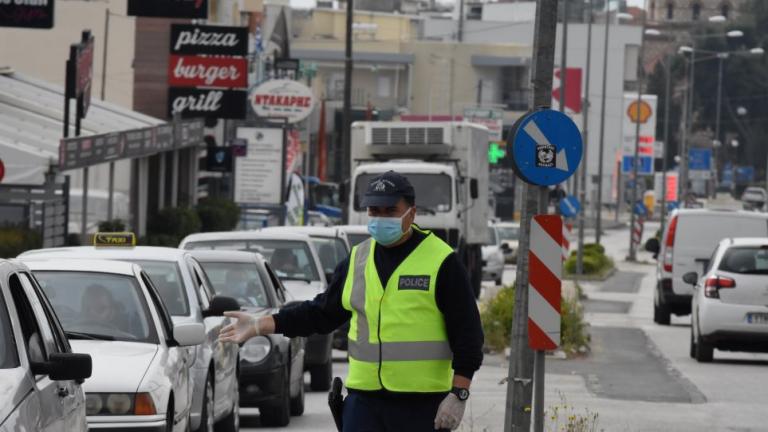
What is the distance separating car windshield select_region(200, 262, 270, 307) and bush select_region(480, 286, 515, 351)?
9007 millimetres

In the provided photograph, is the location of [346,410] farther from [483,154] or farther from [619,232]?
[619,232]

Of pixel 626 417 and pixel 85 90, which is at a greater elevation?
pixel 85 90

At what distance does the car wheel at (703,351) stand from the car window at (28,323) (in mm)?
16656

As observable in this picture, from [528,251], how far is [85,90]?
67.7 feet

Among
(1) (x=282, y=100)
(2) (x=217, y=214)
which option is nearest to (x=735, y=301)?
(2) (x=217, y=214)

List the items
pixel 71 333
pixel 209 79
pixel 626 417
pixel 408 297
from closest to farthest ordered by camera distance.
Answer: pixel 408 297
pixel 71 333
pixel 626 417
pixel 209 79

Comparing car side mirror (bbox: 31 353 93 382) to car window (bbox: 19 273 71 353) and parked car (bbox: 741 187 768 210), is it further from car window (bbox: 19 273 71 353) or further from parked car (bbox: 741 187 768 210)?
parked car (bbox: 741 187 768 210)

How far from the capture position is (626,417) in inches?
662

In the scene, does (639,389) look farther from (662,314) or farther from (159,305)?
(662,314)

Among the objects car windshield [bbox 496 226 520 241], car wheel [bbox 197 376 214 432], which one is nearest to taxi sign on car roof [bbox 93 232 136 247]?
car wheel [bbox 197 376 214 432]

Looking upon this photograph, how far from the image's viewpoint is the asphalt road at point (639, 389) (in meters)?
16.3

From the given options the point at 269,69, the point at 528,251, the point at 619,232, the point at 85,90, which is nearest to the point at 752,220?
the point at 85,90

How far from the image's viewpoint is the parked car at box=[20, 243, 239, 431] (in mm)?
13195

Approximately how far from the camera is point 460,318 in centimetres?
800
